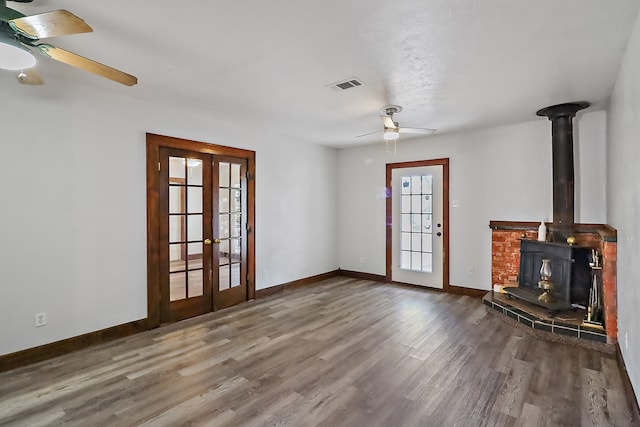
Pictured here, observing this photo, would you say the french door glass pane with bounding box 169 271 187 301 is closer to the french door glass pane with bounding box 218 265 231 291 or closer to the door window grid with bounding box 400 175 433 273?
the french door glass pane with bounding box 218 265 231 291

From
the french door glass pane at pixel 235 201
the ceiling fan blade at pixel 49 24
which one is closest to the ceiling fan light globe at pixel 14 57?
the ceiling fan blade at pixel 49 24

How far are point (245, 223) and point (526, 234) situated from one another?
408 centimetres

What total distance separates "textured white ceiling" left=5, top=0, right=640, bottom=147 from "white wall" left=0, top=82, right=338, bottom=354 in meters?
0.26

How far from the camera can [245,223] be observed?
16.2ft

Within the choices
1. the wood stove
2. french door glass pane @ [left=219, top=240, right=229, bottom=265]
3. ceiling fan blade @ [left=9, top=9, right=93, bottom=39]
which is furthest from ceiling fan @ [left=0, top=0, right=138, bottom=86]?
the wood stove

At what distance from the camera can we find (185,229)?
413 centimetres

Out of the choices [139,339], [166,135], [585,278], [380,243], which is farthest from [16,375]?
[585,278]

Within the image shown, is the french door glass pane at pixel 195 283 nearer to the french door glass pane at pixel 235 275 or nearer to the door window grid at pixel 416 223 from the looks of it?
the french door glass pane at pixel 235 275

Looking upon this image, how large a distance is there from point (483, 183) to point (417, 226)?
1.30 m

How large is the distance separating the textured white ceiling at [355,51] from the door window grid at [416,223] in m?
1.90

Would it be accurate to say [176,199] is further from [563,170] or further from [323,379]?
[563,170]

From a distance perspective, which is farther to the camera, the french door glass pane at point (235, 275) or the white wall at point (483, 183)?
the french door glass pane at point (235, 275)

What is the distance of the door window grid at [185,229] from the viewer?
4031mm

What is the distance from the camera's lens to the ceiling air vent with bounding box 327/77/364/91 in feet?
10.3
